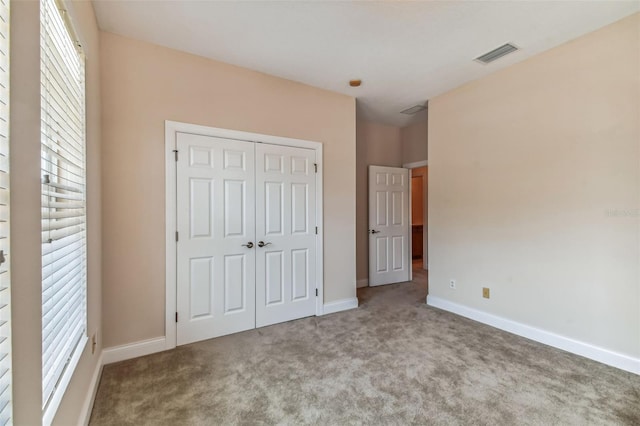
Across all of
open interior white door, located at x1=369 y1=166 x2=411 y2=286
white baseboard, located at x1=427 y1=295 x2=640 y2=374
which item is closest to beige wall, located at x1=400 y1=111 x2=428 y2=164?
open interior white door, located at x1=369 y1=166 x2=411 y2=286

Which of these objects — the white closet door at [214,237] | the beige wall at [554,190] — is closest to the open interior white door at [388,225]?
the beige wall at [554,190]

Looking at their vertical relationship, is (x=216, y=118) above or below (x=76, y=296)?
above

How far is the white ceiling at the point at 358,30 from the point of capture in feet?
6.79

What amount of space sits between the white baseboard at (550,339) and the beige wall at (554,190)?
0.05 meters

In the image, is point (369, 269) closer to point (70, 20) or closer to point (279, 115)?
point (279, 115)

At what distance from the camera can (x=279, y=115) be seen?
315 centimetres

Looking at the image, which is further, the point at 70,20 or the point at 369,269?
the point at 369,269

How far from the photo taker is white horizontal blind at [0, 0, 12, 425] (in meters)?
0.74

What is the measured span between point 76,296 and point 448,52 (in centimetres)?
344

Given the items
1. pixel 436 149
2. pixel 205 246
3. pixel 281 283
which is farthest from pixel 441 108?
pixel 205 246

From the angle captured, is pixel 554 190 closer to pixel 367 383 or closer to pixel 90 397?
pixel 367 383

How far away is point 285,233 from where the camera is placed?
10.5 ft

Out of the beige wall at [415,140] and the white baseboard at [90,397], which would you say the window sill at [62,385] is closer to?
the white baseboard at [90,397]

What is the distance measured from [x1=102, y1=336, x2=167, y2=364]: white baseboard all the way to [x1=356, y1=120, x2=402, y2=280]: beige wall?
2.97 meters
